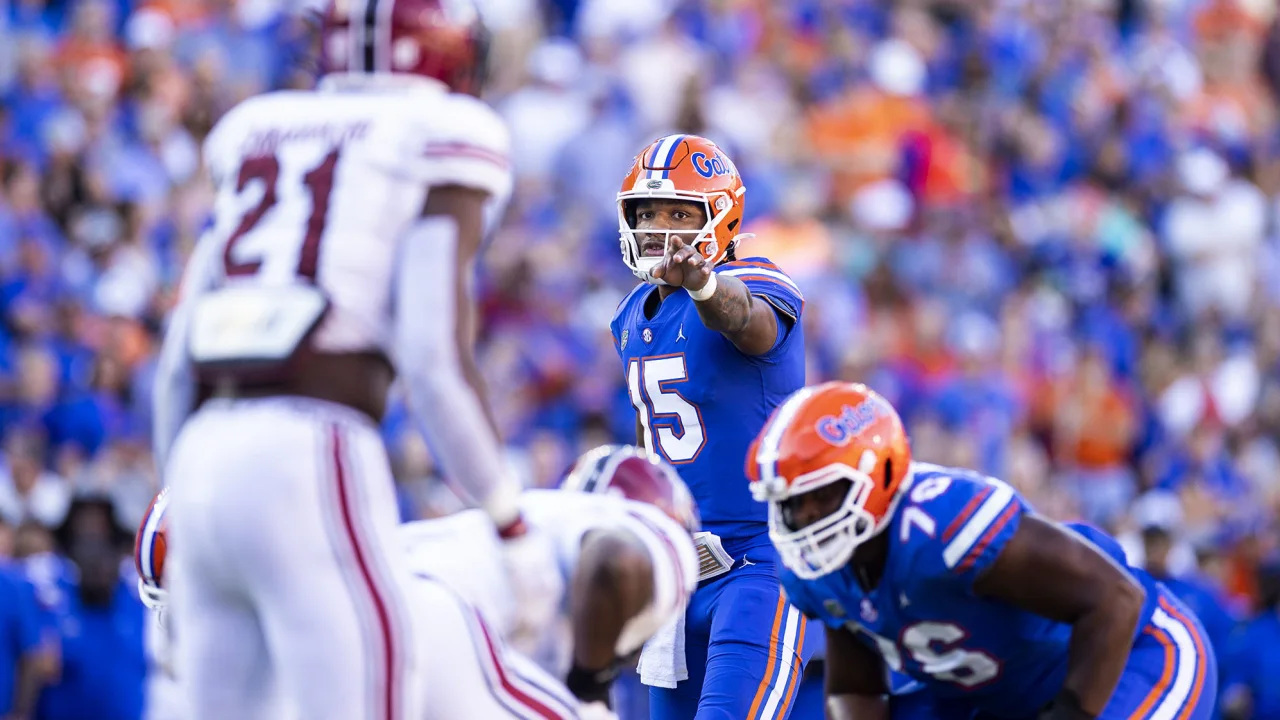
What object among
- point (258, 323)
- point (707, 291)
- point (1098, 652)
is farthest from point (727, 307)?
point (258, 323)

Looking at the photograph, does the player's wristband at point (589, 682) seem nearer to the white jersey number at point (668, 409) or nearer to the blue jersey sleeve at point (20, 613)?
the white jersey number at point (668, 409)

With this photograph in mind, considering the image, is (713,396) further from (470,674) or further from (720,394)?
(470,674)

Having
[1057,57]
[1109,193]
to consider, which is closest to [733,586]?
[1109,193]

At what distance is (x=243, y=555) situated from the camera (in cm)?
358

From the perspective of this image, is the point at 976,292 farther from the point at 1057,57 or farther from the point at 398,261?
the point at 398,261

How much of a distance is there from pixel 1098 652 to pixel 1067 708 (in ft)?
0.48

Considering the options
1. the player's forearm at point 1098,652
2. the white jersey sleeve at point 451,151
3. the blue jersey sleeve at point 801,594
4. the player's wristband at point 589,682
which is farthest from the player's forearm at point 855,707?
the white jersey sleeve at point 451,151

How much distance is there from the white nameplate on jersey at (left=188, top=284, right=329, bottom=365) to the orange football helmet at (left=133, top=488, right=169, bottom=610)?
120 cm

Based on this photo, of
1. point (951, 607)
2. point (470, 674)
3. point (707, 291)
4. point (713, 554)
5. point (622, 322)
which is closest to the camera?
point (470, 674)

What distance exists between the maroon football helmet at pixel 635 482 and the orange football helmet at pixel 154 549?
3.94ft

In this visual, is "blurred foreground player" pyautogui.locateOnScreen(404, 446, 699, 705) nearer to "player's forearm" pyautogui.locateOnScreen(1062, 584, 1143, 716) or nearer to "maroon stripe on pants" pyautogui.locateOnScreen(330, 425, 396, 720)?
"maroon stripe on pants" pyautogui.locateOnScreen(330, 425, 396, 720)

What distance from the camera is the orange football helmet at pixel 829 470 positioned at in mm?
4137

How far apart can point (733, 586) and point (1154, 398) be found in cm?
873

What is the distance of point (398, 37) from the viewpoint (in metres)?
3.85
